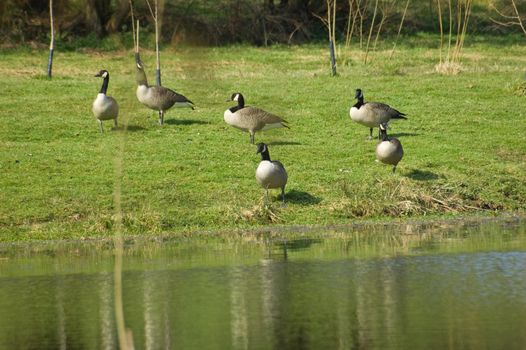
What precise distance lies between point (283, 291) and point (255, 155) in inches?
367

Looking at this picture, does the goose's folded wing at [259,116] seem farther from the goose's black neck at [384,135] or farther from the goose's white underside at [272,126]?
the goose's black neck at [384,135]

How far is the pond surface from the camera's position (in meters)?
11.2

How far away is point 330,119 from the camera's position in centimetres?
2619

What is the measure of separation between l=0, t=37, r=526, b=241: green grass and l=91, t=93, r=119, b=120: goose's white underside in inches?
20.3

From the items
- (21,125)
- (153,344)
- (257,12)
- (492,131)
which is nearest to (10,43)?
(257,12)

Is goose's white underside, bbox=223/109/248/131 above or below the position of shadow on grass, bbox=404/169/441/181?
above

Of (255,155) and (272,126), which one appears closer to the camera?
(255,155)

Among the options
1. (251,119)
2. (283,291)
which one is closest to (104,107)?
(251,119)

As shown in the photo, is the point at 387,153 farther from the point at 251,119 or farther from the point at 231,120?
the point at 231,120

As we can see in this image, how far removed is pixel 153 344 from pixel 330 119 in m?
15.6

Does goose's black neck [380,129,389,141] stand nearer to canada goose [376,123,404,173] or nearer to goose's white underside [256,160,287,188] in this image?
canada goose [376,123,404,173]

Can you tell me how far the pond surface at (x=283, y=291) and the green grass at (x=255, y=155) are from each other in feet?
4.00

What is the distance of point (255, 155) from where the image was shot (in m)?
22.7

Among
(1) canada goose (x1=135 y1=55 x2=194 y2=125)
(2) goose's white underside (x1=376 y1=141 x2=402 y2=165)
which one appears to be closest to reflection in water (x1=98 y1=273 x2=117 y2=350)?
(2) goose's white underside (x1=376 y1=141 x2=402 y2=165)
